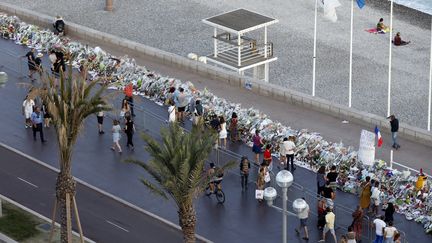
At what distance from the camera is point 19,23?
5597cm

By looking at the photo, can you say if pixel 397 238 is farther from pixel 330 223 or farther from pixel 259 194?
pixel 259 194

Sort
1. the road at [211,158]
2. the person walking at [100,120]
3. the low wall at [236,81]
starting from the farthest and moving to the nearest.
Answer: the person walking at [100,120]
the low wall at [236,81]
the road at [211,158]

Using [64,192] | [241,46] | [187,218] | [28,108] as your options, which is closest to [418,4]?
[241,46]

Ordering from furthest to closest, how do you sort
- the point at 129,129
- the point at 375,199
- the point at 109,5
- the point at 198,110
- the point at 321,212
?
the point at 109,5 < the point at 198,110 < the point at 129,129 < the point at 375,199 < the point at 321,212

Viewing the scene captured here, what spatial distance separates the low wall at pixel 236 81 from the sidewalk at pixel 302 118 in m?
0.18

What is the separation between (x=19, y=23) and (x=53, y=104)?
65.7ft

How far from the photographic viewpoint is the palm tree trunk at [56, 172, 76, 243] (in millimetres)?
37531

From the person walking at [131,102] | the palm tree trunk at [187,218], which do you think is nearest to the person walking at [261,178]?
the palm tree trunk at [187,218]

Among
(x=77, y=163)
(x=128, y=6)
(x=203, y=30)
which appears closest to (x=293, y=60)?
(x=203, y=30)

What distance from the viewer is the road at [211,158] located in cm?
4009

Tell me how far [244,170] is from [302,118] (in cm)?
587

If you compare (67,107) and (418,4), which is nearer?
(67,107)

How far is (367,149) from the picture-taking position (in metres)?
41.8

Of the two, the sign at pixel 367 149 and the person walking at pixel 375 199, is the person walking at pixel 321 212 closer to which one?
the person walking at pixel 375 199
